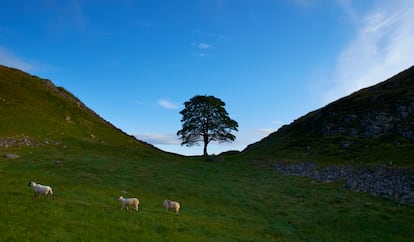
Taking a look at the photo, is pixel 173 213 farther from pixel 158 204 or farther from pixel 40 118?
pixel 40 118

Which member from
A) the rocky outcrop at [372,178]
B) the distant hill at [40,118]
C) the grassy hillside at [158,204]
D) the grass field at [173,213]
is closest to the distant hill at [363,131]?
the rocky outcrop at [372,178]

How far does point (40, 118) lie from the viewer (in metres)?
71.6

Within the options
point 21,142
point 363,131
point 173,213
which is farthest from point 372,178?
point 21,142

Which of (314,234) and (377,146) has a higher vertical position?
(377,146)

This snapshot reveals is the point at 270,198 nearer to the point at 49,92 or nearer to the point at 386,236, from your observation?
the point at 386,236

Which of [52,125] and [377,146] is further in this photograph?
[52,125]

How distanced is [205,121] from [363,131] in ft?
142

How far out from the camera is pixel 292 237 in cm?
2512

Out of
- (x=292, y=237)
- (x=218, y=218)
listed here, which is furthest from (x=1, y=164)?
(x=292, y=237)

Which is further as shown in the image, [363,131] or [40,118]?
[363,131]

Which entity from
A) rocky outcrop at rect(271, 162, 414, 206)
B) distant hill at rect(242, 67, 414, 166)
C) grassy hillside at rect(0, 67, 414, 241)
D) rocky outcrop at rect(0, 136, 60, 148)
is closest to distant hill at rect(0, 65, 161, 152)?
rocky outcrop at rect(0, 136, 60, 148)

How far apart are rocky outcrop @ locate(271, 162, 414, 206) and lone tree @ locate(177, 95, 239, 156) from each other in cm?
4343

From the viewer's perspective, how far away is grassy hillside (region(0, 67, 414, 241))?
1922 cm

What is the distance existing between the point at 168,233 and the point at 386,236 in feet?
56.9
